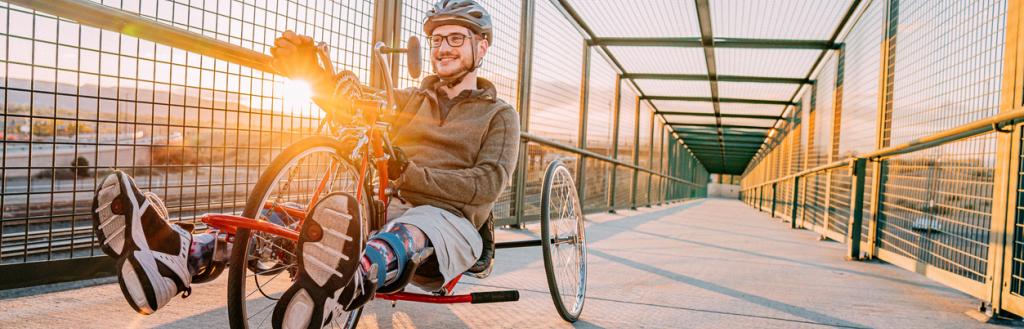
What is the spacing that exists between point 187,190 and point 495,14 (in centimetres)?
273

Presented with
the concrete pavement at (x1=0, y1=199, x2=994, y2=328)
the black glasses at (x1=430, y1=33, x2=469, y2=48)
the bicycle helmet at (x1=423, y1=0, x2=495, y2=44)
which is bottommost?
the concrete pavement at (x1=0, y1=199, x2=994, y2=328)

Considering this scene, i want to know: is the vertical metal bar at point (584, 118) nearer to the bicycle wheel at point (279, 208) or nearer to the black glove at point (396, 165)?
the bicycle wheel at point (279, 208)

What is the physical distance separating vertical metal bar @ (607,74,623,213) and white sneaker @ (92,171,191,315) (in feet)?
26.6

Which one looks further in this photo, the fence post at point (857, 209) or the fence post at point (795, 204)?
the fence post at point (795, 204)

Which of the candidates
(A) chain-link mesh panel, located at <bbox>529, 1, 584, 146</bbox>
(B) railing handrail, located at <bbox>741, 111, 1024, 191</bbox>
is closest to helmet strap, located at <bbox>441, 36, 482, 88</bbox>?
(B) railing handrail, located at <bbox>741, 111, 1024, 191</bbox>

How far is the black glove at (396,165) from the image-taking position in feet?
5.36

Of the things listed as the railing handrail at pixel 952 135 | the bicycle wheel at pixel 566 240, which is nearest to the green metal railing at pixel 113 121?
the bicycle wheel at pixel 566 240

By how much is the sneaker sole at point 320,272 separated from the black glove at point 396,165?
0.48 m

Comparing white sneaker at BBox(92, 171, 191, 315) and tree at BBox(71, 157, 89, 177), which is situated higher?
tree at BBox(71, 157, 89, 177)

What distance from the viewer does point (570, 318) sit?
2.19 metres

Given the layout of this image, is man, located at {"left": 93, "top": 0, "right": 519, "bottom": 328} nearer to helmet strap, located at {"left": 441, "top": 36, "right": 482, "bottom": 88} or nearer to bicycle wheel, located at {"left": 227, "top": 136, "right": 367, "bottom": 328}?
helmet strap, located at {"left": 441, "top": 36, "right": 482, "bottom": 88}

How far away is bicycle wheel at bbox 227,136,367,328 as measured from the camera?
1.24 meters

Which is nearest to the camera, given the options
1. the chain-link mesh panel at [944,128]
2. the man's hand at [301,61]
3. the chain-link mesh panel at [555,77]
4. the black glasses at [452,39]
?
the man's hand at [301,61]

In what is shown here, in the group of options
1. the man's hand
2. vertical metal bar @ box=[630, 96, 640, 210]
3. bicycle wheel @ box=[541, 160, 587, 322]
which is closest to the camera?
the man's hand
